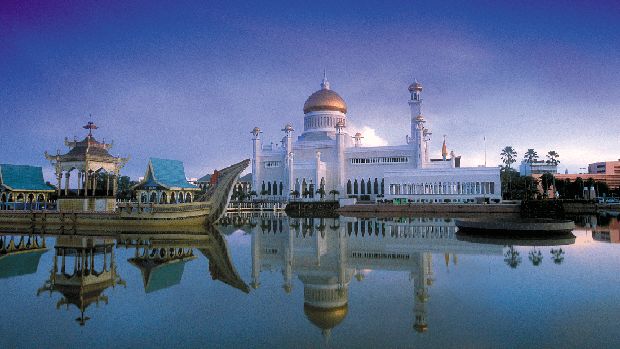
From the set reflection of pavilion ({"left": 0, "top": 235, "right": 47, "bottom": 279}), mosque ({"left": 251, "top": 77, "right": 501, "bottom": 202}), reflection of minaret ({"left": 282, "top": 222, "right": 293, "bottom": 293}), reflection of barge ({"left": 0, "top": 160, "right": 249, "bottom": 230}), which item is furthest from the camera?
mosque ({"left": 251, "top": 77, "right": 501, "bottom": 202})

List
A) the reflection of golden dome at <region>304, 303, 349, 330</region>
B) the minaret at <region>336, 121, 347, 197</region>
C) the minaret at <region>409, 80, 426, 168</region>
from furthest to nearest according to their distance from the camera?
the minaret at <region>336, 121, 347, 197</region>, the minaret at <region>409, 80, 426, 168</region>, the reflection of golden dome at <region>304, 303, 349, 330</region>

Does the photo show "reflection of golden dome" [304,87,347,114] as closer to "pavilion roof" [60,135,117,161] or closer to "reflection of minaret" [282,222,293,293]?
"pavilion roof" [60,135,117,161]

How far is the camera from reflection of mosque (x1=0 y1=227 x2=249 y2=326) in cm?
920

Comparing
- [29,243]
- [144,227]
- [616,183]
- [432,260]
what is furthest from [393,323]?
[616,183]

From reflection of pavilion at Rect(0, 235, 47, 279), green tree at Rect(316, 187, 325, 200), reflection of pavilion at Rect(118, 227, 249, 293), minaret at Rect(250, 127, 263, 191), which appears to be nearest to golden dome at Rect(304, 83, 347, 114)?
minaret at Rect(250, 127, 263, 191)

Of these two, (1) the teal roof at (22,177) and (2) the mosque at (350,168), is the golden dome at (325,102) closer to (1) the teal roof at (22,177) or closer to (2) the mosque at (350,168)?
(2) the mosque at (350,168)

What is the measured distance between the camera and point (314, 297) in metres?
8.24

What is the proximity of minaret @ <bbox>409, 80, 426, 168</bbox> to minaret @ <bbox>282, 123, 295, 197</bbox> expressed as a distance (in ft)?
45.4

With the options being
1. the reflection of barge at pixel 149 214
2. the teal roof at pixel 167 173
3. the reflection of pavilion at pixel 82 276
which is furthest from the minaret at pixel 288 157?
the reflection of pavilion at pixel 82 276

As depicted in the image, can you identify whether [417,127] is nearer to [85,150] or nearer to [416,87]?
[416,87]

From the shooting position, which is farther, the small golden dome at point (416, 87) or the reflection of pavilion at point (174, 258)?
the small golden dome at point (416, 87)

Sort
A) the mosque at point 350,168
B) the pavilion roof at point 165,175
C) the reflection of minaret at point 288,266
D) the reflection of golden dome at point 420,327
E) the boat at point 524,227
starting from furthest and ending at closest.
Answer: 1. the mosque at point 350,168
2. the pavilion roof at point 165,175
3. the boat at point 524,227
4. the reflection of minaret at point 288,266
5. the reflection of golden dome at point 420,327

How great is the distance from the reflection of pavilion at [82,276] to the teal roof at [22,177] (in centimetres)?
1890

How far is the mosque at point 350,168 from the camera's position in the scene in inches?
1759
